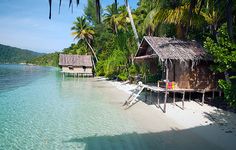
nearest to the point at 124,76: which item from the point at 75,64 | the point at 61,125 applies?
the point at 75,64

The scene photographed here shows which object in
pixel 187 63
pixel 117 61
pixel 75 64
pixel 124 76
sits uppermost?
pixel 117 61

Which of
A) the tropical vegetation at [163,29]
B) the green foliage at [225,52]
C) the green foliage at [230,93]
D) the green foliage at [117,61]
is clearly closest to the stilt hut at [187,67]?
the tropical vegetation at [163,29]

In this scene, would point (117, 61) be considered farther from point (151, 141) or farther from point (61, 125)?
point (151, 141)

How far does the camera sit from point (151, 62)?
1684 centimetres

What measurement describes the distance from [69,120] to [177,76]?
6576mm

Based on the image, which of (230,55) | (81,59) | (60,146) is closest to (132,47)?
(81,59)

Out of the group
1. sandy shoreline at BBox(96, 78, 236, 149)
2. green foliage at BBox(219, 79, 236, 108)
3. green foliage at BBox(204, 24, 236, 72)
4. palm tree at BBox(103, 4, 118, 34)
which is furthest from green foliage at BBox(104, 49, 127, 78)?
green foliage at BBox(219, 79, 236, 108)

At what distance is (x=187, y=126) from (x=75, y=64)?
2779 cm

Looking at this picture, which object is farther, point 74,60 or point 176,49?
point 74,60

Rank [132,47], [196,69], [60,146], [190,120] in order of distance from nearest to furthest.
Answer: [60,146]
[190,120]
[196,69]
[132,47]

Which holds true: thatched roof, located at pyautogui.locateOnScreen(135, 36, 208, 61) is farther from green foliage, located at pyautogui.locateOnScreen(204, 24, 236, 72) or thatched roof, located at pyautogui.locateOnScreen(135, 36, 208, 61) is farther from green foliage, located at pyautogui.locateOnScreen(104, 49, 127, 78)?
green foliage, located at pyautogui.locateOnScreen(104, 49, 127, 78)

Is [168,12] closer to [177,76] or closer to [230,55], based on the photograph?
[177,76]

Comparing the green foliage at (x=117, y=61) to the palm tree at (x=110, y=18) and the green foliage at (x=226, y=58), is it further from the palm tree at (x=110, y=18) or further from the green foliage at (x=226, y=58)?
the green foliage at (x=226, y=58)

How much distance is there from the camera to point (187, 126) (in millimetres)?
8711
